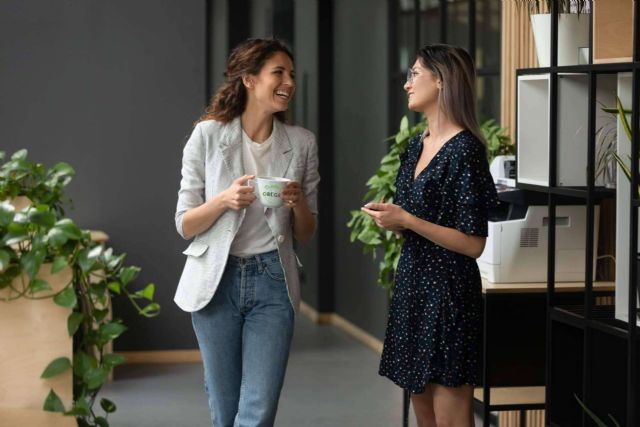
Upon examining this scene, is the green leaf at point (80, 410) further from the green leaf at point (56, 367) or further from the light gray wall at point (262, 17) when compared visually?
the light gray wall at point (262, 17)

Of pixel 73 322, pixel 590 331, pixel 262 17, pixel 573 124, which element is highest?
pixel 262 17

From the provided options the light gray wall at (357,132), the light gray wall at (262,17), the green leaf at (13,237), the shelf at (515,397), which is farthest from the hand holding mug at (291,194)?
the light gray wall at (262,17)

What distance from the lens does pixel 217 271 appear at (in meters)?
3.08

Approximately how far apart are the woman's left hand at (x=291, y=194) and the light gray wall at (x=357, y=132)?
167 inches

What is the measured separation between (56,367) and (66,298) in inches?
5.4

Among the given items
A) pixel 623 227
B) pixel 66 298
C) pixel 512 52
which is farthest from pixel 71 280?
pixel 512 52

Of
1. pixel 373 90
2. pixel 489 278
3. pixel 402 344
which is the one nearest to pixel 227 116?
pixel 402 344

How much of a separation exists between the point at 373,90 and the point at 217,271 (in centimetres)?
472

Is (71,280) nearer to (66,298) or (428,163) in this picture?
(66,298)

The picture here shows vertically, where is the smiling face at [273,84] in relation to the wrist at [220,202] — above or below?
above

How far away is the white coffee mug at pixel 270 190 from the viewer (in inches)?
116

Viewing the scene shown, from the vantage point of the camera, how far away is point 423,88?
3176 millimetres

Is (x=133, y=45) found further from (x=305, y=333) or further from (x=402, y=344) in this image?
(x=402, y=344)

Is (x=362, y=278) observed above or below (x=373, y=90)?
below
